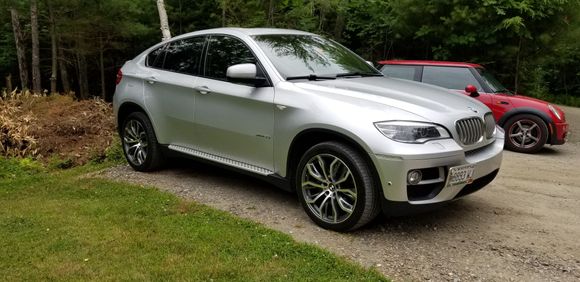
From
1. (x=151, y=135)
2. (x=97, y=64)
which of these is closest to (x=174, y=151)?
(x=151, y=135)

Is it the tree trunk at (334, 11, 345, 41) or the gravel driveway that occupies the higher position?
the tree trunk at (334, 11, 345, 41)

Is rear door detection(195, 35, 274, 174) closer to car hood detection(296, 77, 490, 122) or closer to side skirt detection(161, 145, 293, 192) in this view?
side skirt detection(161, 145, 293, 192)

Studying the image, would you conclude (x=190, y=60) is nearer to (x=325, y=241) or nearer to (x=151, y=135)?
(x=151, y=135)

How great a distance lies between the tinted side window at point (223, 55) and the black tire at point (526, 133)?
19.1 feet

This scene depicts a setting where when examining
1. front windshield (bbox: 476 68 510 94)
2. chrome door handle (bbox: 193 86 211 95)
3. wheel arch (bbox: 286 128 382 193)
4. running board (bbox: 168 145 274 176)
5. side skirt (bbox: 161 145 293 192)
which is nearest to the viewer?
wheel arch (bbox: 286 128 382 193)

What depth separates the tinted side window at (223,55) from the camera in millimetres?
5352

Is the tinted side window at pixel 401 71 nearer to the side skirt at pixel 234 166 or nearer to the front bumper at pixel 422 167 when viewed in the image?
the side skirt at pixel 234 166

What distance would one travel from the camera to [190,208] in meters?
5.16

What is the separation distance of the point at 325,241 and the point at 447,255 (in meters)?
0.98

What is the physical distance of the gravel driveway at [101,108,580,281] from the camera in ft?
13.0

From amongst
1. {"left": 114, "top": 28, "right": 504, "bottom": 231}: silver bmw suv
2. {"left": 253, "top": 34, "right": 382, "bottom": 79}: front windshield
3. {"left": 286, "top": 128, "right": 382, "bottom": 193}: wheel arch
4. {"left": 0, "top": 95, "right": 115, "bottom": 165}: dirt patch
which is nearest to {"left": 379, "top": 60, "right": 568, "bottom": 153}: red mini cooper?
{"left": 253, "top": 34, "right": 382, "bottom": 79}: front windshield

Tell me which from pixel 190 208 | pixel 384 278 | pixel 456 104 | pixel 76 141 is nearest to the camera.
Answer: pixel 384 278

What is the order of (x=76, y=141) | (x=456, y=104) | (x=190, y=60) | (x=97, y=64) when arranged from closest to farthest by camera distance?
(x=456, y=104)
(x=190, y=60)
(x=76, y=141)
(x=97, y=64)

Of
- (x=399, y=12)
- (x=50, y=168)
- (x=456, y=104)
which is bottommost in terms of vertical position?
(x=50, y=168)
